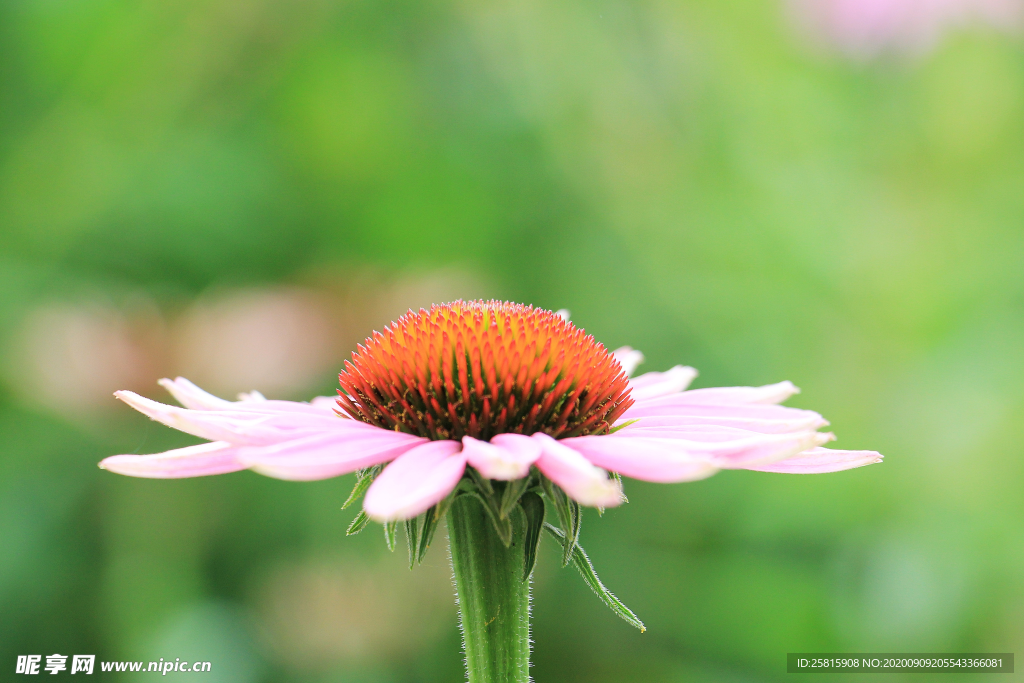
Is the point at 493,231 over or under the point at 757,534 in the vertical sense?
over

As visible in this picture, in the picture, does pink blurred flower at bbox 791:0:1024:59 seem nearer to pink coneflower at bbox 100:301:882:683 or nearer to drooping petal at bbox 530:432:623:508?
pink coneflower at bbox 100:301:882:683

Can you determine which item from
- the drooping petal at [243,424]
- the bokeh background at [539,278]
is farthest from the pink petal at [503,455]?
the bokeh background at [539,278]

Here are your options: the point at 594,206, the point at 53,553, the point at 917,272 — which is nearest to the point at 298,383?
the point at 53,553

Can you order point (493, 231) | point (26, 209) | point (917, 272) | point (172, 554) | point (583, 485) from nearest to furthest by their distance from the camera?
1. point (583, 485)
2. point (172, 554)
3. point (917, 272)
4. point (26, 209)
5. point (493, 231)

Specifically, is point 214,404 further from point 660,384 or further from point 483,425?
point 660,384

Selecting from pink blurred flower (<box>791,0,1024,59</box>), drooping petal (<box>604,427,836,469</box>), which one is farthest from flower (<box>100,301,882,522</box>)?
pink blurred flower (<box>791,0,1024,59</box>)

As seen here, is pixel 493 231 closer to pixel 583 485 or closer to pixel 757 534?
pixel 757 534

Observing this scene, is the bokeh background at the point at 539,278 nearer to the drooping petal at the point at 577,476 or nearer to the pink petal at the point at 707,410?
the pink petal at the point at 707,410

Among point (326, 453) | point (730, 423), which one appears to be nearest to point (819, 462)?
point (730, 423)
